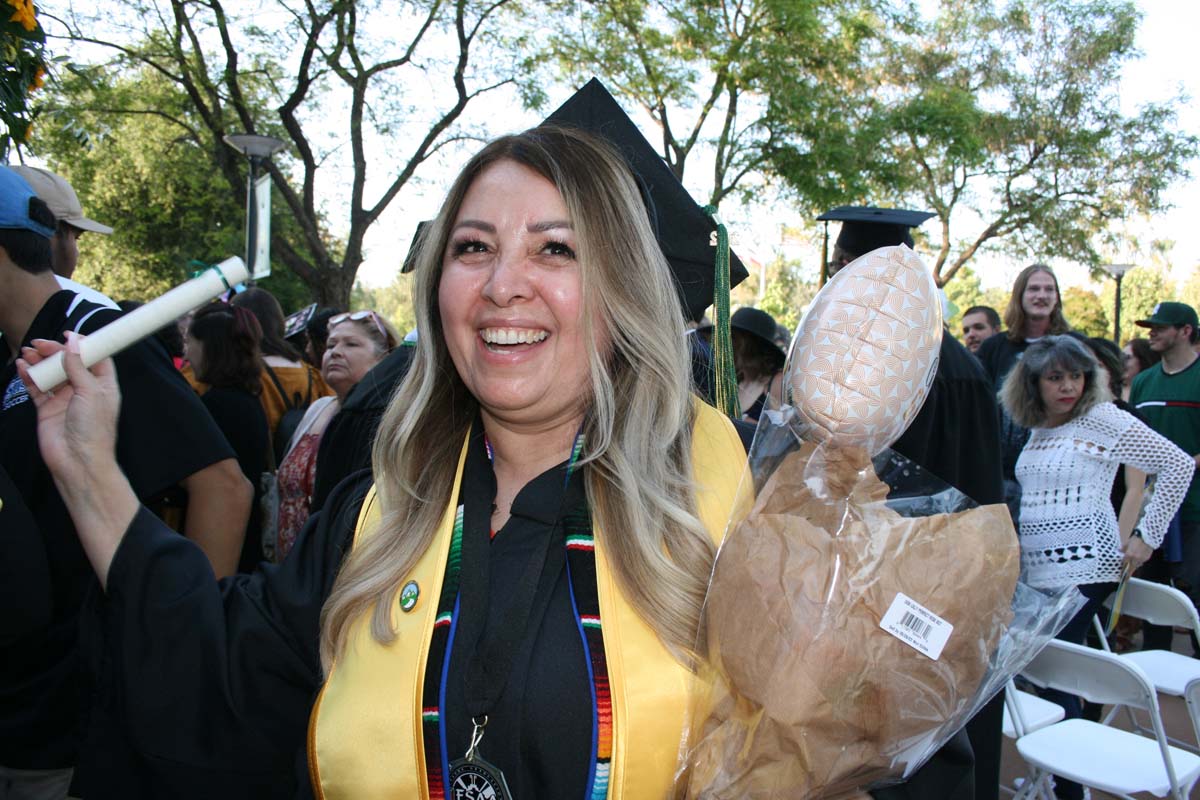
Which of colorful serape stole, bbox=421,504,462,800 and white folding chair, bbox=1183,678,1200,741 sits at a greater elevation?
colorful serape stole, bbox=421,504,462,800

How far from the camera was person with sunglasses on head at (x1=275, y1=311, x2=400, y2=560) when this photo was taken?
12.8 feet

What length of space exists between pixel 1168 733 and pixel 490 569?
516 centimetres

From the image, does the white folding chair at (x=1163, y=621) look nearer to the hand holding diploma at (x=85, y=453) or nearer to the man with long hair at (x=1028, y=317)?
the man with long hair at (x=1028, y=317)

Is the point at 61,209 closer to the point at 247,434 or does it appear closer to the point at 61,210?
the point at 61,210

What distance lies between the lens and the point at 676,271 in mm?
2045

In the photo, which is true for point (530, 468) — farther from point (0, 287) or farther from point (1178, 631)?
point (1178, 631)

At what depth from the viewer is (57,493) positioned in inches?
85.6

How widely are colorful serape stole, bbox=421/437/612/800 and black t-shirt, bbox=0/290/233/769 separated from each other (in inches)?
43.5

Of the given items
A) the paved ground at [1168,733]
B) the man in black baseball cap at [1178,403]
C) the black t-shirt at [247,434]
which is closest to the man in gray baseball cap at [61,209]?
the black t-shirt at [247,434]

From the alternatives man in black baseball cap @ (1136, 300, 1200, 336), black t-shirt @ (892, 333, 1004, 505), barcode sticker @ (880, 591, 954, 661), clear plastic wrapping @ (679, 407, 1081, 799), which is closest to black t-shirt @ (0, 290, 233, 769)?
clear plastic wrapping @ (679, 407, 1081, 799)

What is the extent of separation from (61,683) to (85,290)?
3.68 ft

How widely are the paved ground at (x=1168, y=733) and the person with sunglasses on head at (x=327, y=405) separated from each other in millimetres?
3771

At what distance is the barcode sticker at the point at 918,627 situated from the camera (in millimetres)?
968

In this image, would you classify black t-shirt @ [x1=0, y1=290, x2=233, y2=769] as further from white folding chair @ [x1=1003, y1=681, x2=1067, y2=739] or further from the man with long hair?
the man with long hair
